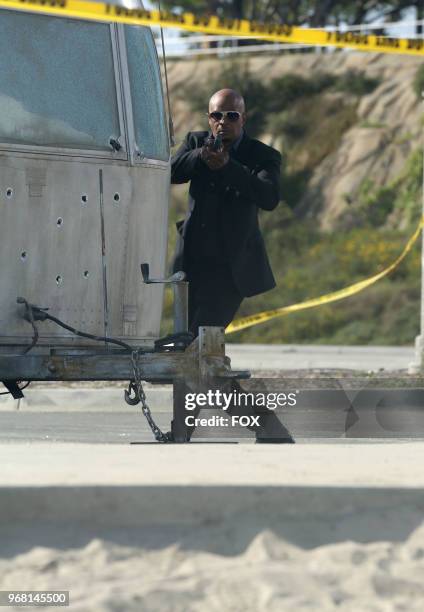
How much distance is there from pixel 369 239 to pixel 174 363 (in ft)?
95.6

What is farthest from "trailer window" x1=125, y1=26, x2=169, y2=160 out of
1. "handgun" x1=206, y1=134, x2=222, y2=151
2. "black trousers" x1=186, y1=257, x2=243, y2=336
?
"black trousers" x1=186, y1=257, x2=243, y2=336

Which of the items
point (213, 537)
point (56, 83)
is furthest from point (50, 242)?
point (213, 537)

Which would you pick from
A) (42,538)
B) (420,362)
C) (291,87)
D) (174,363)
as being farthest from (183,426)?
(291,87)

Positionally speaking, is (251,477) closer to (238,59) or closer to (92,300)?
(92,300)

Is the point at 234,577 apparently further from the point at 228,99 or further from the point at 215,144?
the point at 228,99

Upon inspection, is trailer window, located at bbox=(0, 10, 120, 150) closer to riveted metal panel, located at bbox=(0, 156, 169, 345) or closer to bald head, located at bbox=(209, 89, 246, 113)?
riveted metal panel, located at bbox=(0, 156, 169, 345)

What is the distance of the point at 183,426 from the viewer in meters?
7.83

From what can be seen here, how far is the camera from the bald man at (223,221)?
8430 mm

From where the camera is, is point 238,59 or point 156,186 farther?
point 238,59

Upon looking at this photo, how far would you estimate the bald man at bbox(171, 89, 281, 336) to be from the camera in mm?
8430

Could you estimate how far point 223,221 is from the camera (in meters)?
8.47

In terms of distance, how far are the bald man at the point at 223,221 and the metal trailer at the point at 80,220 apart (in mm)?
272

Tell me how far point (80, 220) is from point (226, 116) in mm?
1068

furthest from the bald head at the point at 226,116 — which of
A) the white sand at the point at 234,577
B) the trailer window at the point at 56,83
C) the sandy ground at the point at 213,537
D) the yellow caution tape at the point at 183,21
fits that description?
the white sand at the point at 234,577
